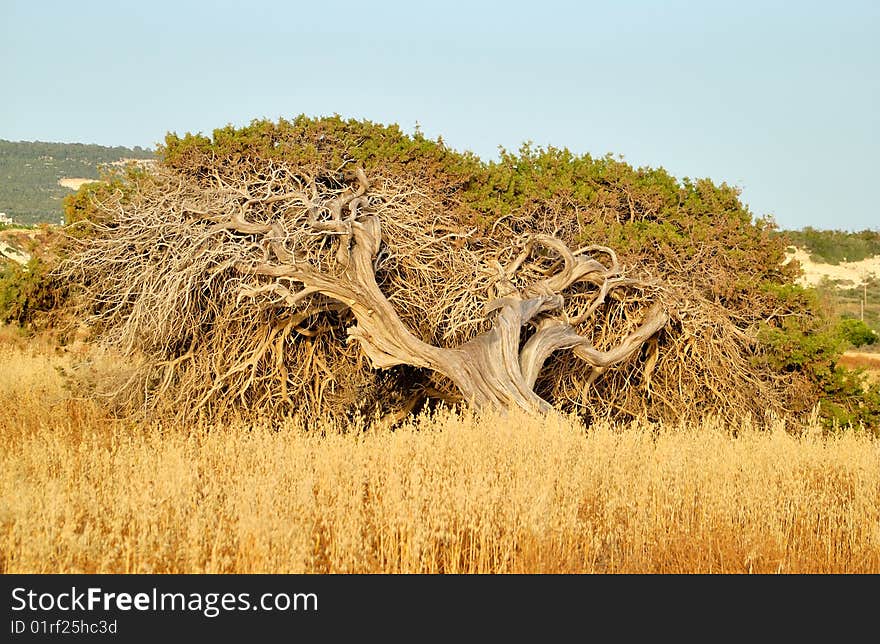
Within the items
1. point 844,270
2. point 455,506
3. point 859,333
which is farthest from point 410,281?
point 844,270

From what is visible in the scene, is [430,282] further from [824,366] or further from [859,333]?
[859,333]

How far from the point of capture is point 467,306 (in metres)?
11.0

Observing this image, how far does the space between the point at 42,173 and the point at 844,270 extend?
71967 millimetres

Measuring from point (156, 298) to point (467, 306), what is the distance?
3837 millimetres

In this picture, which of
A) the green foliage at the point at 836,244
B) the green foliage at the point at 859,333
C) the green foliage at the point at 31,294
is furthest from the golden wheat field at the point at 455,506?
the green foliage at the point at 836,244

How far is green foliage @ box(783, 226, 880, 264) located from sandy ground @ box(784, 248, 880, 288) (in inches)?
18.5

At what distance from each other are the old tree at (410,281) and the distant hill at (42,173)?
2255 inches

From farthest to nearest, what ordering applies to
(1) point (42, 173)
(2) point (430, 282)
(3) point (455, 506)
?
1. (1) point (42, 173)
2. (2) point (430, 282)
3. (3) point (455, 506)

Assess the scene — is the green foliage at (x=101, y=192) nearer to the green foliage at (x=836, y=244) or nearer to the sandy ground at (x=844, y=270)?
the sandy ground at (x=844, y=270)

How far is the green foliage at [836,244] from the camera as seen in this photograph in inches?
2330

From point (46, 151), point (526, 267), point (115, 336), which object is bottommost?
point (115, 336)

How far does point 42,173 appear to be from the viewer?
84.5m
